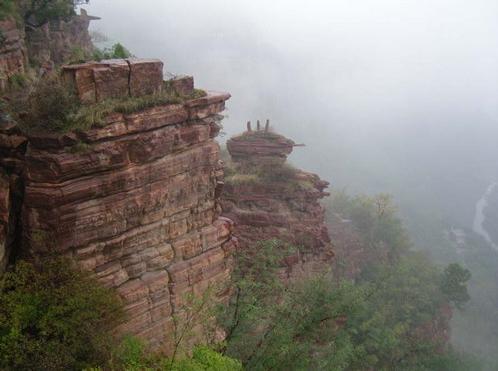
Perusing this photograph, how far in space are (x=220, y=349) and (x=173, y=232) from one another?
4041mm

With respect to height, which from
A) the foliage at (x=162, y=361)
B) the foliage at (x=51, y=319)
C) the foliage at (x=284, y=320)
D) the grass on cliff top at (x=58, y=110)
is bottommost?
the foliage at (x=284, y=320)

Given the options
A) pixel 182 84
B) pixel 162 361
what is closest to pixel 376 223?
pixel 182 84

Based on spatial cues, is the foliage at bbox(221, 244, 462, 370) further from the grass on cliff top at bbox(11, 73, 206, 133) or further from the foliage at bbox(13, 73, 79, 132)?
the foliage at bbox(13, 73, 79, 132)

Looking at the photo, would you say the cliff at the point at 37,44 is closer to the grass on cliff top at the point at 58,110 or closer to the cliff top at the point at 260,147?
the grass on cliff top at the point at 58,110

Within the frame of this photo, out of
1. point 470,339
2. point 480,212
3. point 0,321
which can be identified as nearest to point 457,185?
point 480,212

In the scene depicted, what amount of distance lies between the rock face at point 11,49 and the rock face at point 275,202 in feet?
46.3

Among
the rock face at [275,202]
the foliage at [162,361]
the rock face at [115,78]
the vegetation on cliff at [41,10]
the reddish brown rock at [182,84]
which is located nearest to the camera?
the foliage at [162,361]

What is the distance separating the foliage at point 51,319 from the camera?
39.4ft

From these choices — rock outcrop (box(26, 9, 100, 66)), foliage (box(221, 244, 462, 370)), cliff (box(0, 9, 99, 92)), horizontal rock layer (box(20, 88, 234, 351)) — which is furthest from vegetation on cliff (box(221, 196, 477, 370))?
rock outcrop (box(26, 9, 100, 66))

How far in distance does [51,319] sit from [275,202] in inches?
750

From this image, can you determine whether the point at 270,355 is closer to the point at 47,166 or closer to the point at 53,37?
the point at 47,166

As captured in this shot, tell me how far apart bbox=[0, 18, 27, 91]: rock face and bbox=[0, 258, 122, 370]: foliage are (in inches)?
307

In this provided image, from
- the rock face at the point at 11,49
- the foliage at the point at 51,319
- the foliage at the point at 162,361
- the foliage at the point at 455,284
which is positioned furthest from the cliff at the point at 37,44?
the foliage at the point at 455,284

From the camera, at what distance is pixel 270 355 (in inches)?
639
